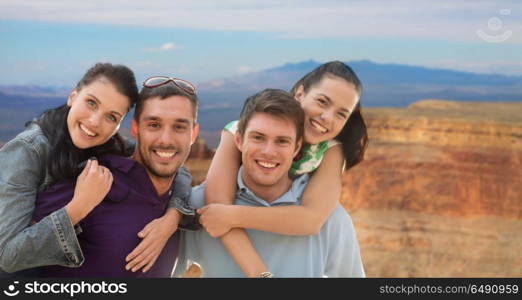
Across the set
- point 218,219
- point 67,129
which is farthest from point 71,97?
point 218,219

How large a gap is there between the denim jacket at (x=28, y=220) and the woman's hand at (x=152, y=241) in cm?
24

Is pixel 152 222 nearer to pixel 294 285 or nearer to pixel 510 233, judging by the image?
pixel 294 285

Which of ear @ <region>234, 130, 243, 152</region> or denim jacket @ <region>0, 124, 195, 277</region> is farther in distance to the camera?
ear @ <region>234, 130, 243, 152</region>

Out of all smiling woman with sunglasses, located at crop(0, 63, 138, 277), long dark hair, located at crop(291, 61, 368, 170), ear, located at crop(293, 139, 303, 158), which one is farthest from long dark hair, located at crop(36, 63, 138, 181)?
long dark hair, located at crop(291, 61, 368, 170)

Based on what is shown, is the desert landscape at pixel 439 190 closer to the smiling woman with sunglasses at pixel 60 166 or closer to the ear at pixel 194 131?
the ear at pixel 194 131

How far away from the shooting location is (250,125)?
10.3ft

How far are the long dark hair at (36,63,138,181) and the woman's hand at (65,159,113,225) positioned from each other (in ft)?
0.28

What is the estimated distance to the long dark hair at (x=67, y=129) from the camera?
2.91 m

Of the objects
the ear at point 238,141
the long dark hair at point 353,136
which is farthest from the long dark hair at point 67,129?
→ the long dark hair at point 353,136

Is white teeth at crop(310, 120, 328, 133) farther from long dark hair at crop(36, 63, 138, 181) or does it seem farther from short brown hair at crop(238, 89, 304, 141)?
long dark hair at crop(36, 63, 138, 181)

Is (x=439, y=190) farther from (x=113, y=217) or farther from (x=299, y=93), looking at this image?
(x=113, y=217)

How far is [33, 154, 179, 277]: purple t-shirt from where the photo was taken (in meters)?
2.95

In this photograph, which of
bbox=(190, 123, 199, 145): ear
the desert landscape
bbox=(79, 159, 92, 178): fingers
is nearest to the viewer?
bbox=(79, 159, 92, 178): fingers

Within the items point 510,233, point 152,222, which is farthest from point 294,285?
point 510,233
